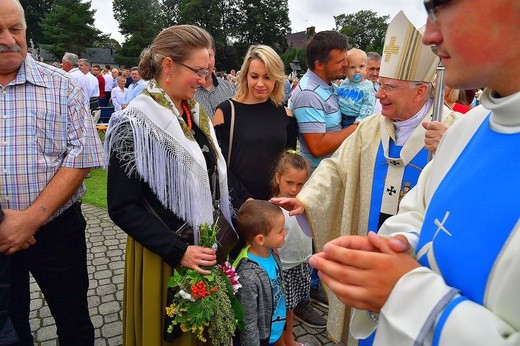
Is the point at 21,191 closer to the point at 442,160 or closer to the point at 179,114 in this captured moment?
the point at 179,114

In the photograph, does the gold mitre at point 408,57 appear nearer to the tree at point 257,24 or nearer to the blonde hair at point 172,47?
the blonde hair at point 172,47

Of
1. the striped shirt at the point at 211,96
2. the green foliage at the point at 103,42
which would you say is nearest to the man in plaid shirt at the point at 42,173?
the striped shirt at the point at 211,96

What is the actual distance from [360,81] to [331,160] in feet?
6.36

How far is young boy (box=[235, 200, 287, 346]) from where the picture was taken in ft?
7.32

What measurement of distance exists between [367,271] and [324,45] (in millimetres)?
2785

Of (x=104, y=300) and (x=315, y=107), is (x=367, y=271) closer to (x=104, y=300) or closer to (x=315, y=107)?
(x=315, y=107)

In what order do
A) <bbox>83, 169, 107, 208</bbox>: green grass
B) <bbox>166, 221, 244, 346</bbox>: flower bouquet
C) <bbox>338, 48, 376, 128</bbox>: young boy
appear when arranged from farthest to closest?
<bbox>83, 169, 107, 208</bbox>: green grass
<bbox>338, 48, 376, 128</bbox>: young boy
<bbox>166, 221, 244, 346</bbox>: flower bouquet

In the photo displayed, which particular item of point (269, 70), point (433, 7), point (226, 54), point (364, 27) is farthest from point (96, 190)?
point (364, 27)

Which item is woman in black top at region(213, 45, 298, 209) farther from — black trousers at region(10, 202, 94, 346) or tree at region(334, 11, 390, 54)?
tree at region(334, 11, 390, 54)

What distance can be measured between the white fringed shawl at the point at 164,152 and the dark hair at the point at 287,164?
2.98 feet

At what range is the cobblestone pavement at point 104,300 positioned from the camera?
10.3 feet

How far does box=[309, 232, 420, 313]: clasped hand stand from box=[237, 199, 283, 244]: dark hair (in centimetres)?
137

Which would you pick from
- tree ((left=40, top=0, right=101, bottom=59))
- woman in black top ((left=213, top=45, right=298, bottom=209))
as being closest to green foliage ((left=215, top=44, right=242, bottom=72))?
woman in black top ((left=213, top=45, right=298, bottom=209))

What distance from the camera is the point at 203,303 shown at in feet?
6.05
